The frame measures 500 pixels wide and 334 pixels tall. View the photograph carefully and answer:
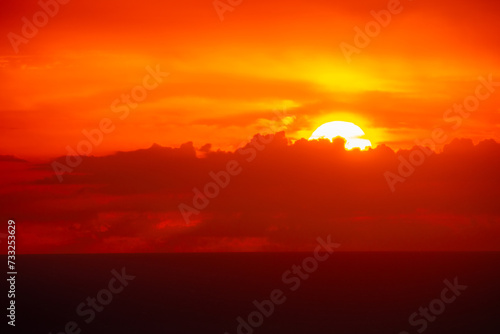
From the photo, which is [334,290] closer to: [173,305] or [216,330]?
[173,305]

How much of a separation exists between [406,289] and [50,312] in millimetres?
99454

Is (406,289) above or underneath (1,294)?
above

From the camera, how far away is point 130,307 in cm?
15562

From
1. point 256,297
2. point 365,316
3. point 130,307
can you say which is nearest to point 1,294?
point 130,307

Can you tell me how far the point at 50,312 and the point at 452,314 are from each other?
265ft

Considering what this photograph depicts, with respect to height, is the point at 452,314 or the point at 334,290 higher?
the point at 334,290

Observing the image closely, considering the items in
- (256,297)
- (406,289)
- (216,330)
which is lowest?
(216,330)

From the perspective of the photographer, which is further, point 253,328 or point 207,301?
point 207,301

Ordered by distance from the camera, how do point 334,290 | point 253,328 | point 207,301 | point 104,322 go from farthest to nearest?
point 334,290 < point 207,301 < point 104,322 < point 253,328

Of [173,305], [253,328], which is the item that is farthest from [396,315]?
[173,305]

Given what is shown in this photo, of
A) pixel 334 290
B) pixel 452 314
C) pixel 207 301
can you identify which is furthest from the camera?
pixel 334 290

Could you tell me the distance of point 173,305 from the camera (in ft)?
523

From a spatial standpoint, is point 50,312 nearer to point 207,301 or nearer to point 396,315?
point 207,301

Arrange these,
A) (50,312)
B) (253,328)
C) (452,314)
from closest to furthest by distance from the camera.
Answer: (253,328) → (50,312) → (452,314)
